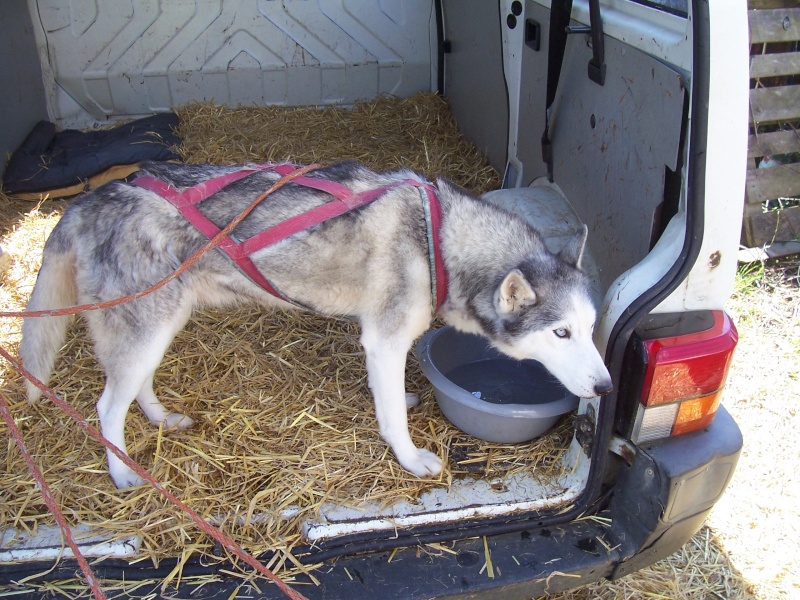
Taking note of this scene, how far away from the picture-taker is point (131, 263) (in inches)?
103

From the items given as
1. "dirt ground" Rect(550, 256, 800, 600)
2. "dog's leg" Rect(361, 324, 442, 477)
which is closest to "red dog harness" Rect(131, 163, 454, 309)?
"dog's leg" Rect(361, 324, 442, 477)

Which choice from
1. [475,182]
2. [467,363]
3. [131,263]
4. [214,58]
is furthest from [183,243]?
[214,58]

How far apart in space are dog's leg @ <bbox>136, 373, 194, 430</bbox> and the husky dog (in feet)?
1.04

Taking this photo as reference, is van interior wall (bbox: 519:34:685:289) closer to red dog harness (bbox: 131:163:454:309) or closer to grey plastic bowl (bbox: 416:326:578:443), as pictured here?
grey plastic bowl (bbox: 416:326:578:443)

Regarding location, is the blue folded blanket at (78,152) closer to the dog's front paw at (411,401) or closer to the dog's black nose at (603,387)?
the dog's front paw at (411,401)

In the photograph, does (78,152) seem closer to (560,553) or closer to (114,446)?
(114,446)

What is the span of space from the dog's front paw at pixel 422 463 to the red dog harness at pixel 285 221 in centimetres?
63

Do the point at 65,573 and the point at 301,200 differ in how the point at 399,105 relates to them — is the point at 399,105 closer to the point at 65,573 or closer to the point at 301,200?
the point at 301,200

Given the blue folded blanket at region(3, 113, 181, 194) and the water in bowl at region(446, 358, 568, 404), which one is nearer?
the water in bowl at region(446, 358, 568, 404)

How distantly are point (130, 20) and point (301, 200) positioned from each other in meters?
3.43

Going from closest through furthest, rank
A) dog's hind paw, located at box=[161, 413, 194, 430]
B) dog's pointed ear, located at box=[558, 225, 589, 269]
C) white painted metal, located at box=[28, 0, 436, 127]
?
dog's pointed ear, located at box=[558, 225, 589, 269], dog's hind paw, located at box=[161, 413, 194, 430], white painted metal, located at box=[28, 0, 436, 127]

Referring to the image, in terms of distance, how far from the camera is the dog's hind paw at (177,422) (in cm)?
312

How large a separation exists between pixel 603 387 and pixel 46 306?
223 cm

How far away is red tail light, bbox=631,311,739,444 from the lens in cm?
209
